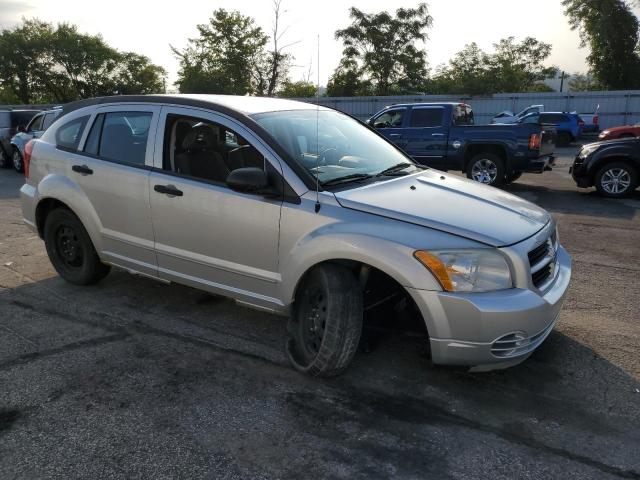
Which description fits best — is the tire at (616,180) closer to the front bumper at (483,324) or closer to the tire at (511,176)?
the tire at (511,176)

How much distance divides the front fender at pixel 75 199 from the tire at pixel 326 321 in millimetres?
2091

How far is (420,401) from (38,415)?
7.07ft

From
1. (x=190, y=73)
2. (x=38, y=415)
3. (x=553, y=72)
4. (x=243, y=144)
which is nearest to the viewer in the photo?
(x=38, y=415)

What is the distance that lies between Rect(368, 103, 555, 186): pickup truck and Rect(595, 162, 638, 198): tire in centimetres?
119

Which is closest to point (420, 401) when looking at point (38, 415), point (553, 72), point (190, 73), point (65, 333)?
point (38, 415)

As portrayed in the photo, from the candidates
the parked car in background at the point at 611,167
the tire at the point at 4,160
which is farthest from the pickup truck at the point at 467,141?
the tire at the point at 4,160

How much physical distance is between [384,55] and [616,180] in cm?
3219

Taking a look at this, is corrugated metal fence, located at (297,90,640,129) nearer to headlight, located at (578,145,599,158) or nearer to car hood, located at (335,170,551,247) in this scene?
headlight, located at (578,145,599,158)

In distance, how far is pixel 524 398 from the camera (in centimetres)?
318

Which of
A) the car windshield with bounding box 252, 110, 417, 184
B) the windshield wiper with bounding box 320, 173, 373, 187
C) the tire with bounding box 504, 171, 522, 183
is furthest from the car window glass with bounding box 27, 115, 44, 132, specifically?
the windshield wiper with bounding box 320, 173, 373, 187

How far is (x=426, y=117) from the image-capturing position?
11977 millimetres

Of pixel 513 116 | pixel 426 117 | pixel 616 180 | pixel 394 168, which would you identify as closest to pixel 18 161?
pixel 426 117

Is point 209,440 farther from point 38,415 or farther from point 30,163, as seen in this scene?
point 30,163

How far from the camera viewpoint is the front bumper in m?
2.92
